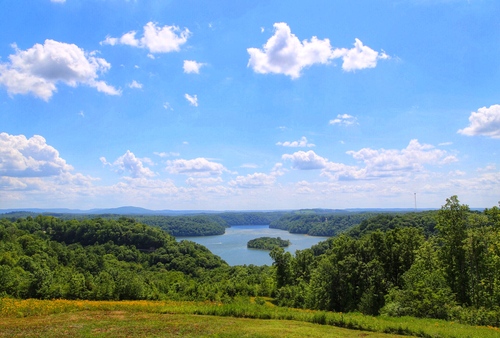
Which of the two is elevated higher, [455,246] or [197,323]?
[455,246]

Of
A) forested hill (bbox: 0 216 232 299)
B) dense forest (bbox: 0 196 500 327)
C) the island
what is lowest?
the island

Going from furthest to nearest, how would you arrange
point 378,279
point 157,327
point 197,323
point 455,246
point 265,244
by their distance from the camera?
1. point 265,244
2. point 378,279
3. point 455,246
4. point 197,323
5. point 157,327

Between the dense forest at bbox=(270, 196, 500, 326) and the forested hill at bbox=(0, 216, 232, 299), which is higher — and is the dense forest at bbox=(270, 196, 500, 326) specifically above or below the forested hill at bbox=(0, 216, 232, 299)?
above

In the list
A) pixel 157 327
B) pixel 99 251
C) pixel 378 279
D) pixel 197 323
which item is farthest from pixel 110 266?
pixel 157 327

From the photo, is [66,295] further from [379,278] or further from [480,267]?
[480,267]

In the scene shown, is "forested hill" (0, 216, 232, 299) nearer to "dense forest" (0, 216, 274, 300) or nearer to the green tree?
"dense forest" (0, 216, 274, 300)

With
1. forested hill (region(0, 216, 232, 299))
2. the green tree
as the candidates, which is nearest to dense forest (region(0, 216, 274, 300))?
forested hill (region(0, 216, 232, 299))

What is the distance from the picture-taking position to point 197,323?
14148 mm

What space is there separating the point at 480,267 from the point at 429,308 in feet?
27.2

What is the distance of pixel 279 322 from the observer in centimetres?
1456

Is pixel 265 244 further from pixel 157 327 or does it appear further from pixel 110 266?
pixel 157 327

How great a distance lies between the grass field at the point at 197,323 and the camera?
40.7 feet

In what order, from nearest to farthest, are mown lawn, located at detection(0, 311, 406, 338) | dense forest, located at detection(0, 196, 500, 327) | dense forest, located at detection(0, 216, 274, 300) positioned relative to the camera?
mown lawn, located at detection(0, 311, 406, 338) → dense forest, located at detection(0, 196, 500, 327) → dense forest, located at detection(0, 216, 274, 300)

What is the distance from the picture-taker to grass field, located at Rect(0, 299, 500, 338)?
1240 cm
